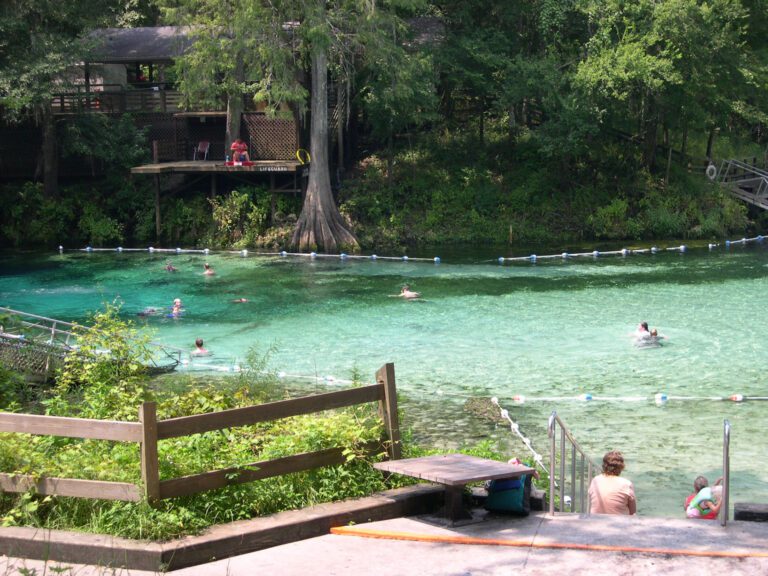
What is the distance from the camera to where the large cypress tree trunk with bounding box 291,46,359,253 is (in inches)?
1405

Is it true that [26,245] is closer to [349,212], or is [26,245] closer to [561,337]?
[349,212]

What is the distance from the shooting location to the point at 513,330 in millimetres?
23266

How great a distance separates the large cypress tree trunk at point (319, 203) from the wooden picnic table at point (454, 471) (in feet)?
89.9

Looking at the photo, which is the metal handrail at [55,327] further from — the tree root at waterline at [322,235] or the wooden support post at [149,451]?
the tree root at waterline at [322,235]

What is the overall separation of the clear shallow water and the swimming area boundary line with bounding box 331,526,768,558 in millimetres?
4839

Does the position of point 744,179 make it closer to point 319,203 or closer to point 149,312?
point 319,203

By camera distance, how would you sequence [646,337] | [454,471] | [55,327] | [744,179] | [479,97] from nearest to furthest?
1. [454,471]
2. [55,327]
3. [646,337]
4. [744,179]
5. [479,97]

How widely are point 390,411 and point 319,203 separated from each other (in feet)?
89.8

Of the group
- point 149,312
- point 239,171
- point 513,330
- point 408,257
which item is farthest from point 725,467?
point 239,171

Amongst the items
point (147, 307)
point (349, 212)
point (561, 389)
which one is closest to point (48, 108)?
point (349, 212)

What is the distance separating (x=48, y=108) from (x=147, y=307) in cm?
1472

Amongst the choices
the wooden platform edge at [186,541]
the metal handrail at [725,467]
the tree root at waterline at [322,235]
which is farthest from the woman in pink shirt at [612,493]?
the tree root at waterline at [322,235]

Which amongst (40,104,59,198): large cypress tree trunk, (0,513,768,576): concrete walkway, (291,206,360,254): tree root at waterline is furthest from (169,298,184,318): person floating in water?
(0,513,768,576): concrete walkway

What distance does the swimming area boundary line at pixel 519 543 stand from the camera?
7.18 meters
